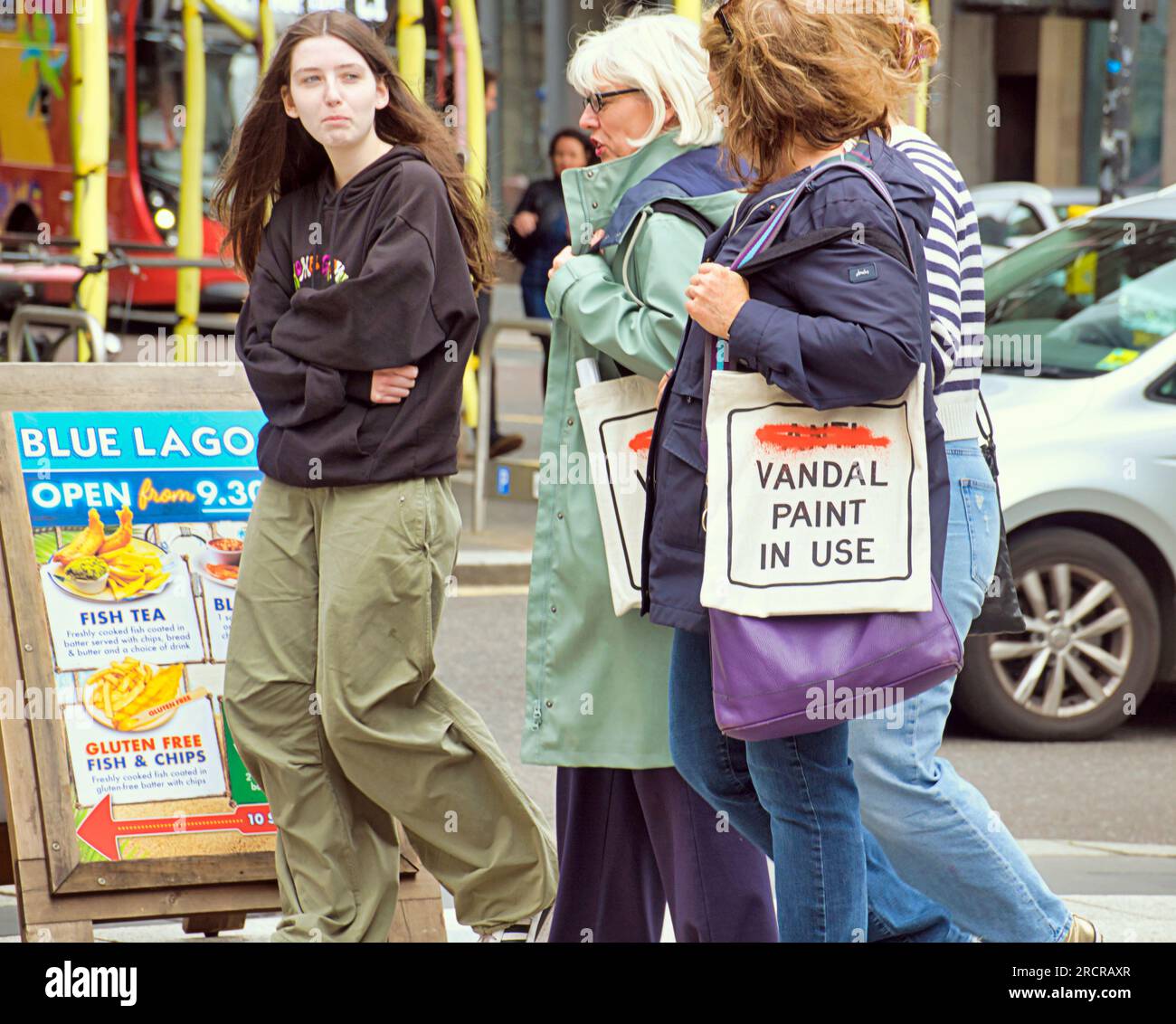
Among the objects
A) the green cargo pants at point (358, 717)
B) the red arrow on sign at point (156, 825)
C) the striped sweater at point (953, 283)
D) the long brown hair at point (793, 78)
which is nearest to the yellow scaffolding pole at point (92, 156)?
the red arrow on sign at point (156, 825)

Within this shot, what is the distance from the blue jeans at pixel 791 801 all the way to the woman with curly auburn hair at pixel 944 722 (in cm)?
12

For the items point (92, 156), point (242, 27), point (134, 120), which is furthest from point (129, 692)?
point (134, 120)

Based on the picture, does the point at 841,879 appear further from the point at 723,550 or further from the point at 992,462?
the point at 992,462

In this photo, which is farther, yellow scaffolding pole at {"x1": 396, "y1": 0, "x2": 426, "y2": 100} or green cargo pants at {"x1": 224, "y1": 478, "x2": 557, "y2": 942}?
yellow scaffolding pole at {"x1": 396, "y1": 0, "x2": 426, "y2": 100}

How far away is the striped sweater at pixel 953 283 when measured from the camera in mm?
3281

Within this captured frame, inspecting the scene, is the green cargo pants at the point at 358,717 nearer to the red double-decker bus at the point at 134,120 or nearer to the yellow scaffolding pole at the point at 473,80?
the yellow scaffolding pole at the point at 473,80

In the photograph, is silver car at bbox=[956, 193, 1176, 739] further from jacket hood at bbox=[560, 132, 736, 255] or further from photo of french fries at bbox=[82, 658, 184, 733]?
photo of french fries at bbox=[82, 658, 184, 733]

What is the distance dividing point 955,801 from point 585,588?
2.68 feet

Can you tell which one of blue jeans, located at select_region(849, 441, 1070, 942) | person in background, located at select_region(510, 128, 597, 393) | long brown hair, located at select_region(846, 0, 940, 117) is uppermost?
long brown hair, located at select_region(846, 0, 940, 117)

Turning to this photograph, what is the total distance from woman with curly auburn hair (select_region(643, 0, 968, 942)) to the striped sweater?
0.58ft

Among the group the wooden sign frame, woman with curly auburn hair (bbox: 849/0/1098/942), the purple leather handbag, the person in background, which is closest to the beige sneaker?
woman with curly auburn hair (bbox: 849/0/1098/942)

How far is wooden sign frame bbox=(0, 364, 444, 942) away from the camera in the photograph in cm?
374

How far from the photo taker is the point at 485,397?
9.93 meters
